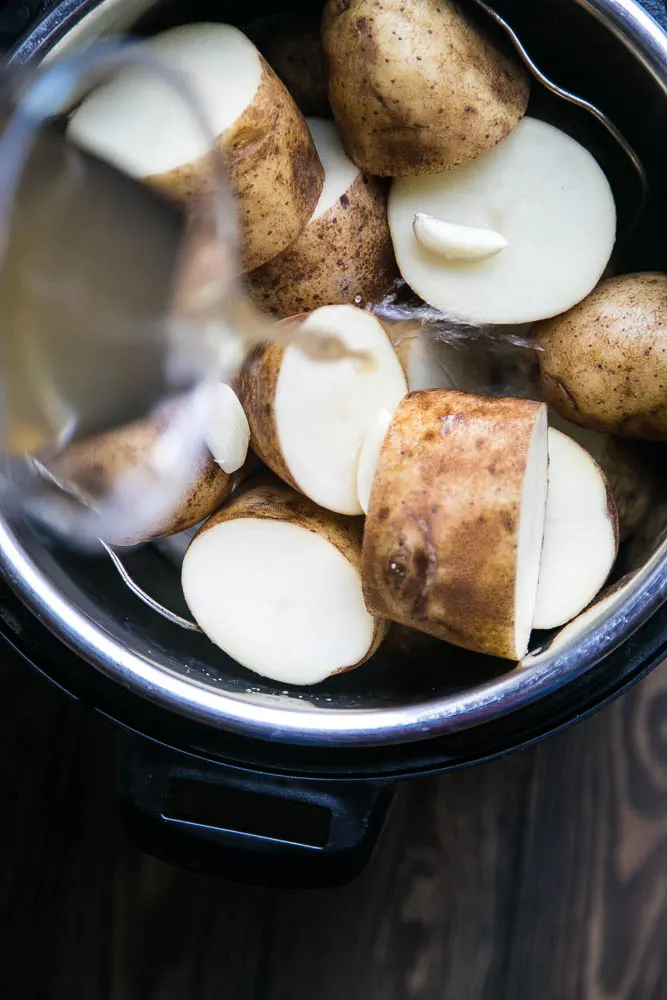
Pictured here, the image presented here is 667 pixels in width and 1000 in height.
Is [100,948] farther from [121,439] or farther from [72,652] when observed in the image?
[121,439]

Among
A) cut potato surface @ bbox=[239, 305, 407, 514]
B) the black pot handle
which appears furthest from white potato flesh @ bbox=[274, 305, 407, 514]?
the black pot handle

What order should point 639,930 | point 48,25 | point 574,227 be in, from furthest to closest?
point 639,930, point 574,227, point 48,25

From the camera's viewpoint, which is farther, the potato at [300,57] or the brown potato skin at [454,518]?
the potato at [300,57]

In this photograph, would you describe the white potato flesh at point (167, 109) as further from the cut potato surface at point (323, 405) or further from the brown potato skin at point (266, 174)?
the cut potato surface at point (323, 405)

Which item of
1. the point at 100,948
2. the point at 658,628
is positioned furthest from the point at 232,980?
the point at 658,628

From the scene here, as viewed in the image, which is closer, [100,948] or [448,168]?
[448,168]

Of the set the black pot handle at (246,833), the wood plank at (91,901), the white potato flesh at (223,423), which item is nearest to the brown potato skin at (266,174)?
the white potato flesh at (223,423)

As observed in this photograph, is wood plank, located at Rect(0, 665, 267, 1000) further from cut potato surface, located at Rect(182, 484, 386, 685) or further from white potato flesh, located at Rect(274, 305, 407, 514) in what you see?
white potato flesh, located at Rect(274, 305, 407, 514)
